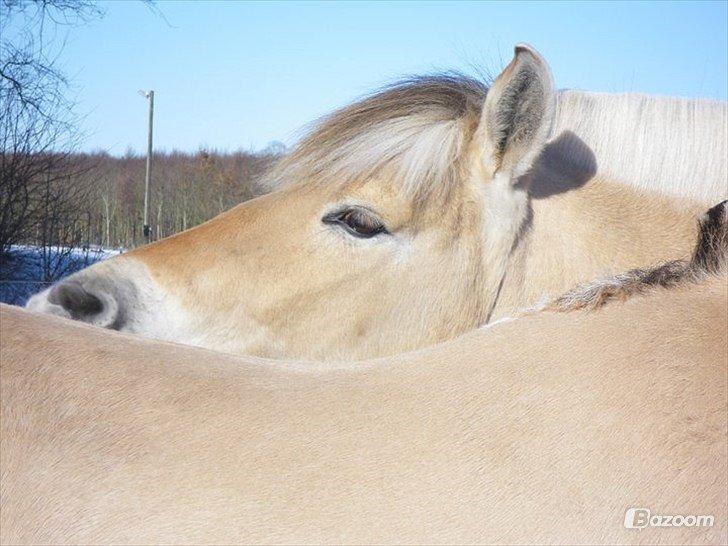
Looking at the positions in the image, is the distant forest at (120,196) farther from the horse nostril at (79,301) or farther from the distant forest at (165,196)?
the horse nostril at (79,301)

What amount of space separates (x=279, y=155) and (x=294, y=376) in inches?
81.6

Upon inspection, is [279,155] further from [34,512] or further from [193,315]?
[34,512]

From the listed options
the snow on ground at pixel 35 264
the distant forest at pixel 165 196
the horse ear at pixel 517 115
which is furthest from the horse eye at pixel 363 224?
the distant forest at pixel 165 196

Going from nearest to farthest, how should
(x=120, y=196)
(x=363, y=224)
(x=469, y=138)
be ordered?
(x=363, y=224) < (x=469, y=138) < (x=120, y=196)

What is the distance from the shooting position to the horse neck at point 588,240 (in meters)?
2.78

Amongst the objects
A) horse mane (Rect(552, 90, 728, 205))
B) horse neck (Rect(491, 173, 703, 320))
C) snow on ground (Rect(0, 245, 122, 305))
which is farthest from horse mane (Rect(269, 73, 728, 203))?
snow on ground (Rect(0, 245, 122, 305))

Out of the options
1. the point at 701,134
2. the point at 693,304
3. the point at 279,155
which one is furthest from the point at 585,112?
the point at 693,304

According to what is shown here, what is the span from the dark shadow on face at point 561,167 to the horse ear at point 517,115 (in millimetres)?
103

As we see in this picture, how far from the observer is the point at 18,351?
4.72 ft

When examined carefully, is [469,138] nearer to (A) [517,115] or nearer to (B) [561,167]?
(A) [517,115]

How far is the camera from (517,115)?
278cm

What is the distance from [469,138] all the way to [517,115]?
8.9 inches

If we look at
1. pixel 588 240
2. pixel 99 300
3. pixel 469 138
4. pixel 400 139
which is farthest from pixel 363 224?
pixel 99 300

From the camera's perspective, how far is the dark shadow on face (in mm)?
2910
